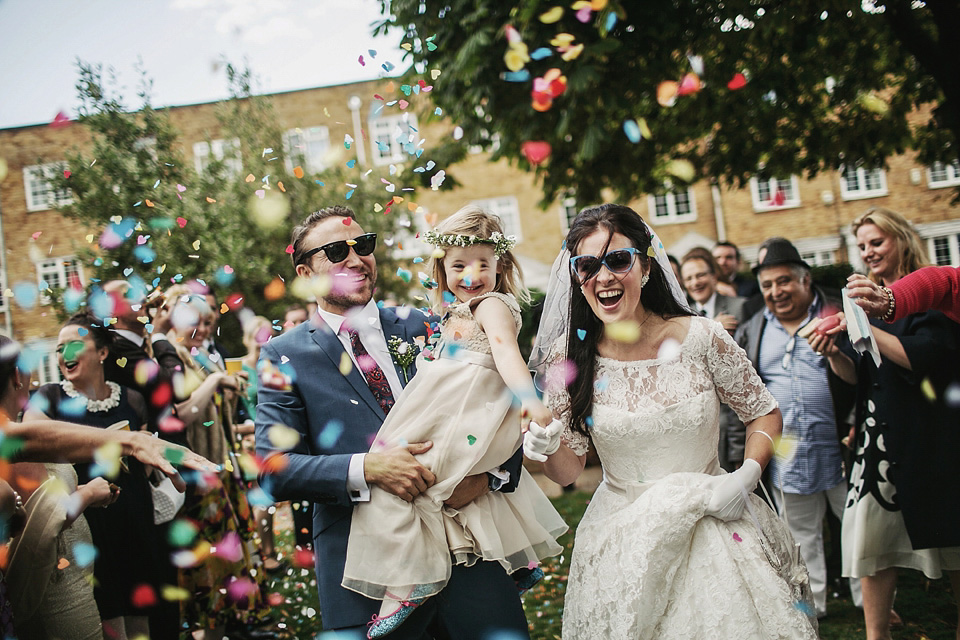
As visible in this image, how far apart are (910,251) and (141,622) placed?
193 inches

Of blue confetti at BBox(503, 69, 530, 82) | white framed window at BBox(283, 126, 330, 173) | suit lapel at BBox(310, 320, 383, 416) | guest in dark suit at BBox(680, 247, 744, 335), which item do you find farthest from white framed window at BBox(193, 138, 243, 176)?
suit lapel at BBox(310, 320, 383, 416)

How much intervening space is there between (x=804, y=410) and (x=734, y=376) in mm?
2411

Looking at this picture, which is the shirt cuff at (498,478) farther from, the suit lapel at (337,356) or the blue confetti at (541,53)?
the blue confetti at (541,53)

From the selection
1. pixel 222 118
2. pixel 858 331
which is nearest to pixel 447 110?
pixel 858 331

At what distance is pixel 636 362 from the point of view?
9.53ft

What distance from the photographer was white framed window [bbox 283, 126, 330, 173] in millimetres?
18911

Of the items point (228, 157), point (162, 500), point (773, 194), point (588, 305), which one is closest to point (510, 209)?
point (773, 194)

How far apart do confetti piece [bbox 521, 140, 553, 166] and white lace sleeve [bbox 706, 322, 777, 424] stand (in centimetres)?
562

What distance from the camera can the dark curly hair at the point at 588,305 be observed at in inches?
115

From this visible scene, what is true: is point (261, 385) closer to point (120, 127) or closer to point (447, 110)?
point (447, 110)

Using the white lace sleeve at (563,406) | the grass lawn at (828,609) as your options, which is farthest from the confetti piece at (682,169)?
the white lace sleeve at (563,406)

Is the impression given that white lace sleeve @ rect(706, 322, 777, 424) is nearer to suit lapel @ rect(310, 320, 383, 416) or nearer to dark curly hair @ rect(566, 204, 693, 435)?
dark curly hair @ rect(566, 204, 693, 435)

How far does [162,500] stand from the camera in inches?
183

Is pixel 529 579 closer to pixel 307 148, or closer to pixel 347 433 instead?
pixel 347 433
